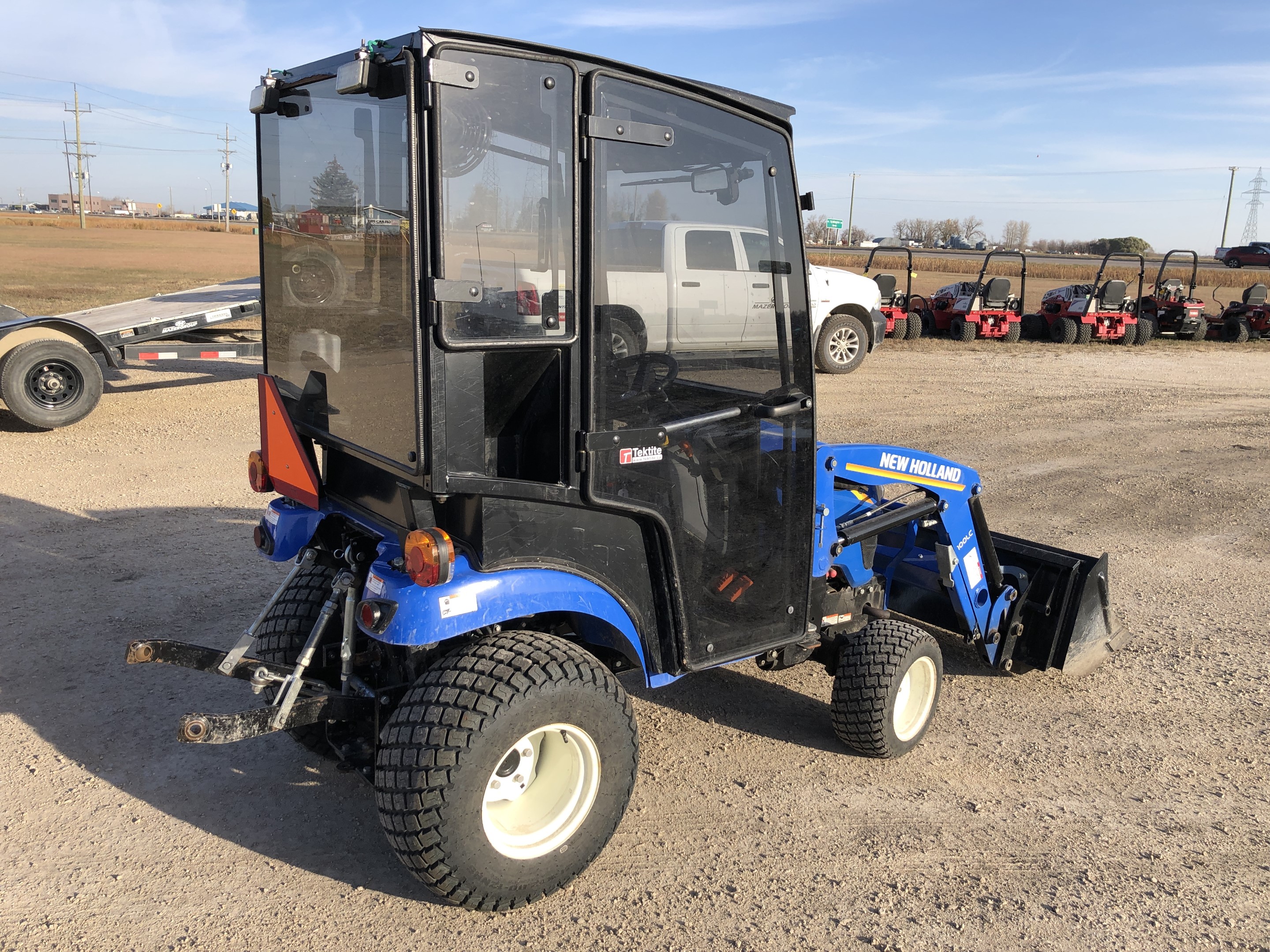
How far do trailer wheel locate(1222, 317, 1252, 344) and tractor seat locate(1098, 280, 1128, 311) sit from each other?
3.21 metres

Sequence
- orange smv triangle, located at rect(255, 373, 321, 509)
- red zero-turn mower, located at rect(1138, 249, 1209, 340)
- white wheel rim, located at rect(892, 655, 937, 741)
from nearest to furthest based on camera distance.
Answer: orange smv triangle, located at rect(255, 373, 321, 509) → white wheel rim, located at rect(892, 655, 937, 741) → red zero-turn mower, located at rect(1138, 249, 1209, 340)

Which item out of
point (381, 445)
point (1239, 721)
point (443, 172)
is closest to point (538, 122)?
point (443, 172)

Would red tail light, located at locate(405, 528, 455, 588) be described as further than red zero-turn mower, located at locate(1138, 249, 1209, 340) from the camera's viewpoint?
No

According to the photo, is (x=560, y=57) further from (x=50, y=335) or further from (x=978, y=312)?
(x=978, y=312)

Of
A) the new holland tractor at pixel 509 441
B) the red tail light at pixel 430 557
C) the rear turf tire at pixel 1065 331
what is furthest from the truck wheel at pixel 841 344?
the red tail light at pixel 430 557

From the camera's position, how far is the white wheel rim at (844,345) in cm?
1433

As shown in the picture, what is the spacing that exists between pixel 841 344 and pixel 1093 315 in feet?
25.7

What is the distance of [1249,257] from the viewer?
48.7m

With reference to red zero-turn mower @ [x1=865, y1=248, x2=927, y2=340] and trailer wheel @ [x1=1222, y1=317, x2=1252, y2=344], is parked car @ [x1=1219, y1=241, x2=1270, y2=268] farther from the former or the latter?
red zero-turn mower @ [x1=865, y1=248, x2=927, y2=340]

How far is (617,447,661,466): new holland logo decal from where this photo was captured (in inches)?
113

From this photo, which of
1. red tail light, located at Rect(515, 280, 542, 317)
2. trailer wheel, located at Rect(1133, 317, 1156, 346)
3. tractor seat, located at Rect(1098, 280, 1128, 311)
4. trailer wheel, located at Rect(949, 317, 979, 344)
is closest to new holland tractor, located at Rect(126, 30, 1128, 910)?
red tail light, located at Rect(515, 280, 542, 317)

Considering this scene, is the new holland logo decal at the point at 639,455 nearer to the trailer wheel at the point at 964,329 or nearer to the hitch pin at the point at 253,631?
the hitch pin at the point at 253,631

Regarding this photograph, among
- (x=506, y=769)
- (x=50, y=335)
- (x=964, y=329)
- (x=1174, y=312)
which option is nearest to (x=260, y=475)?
(x=506, y=769)

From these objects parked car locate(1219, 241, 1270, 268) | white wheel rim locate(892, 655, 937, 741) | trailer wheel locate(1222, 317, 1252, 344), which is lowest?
white wheel rim locate(892, 655, 937, 741)
